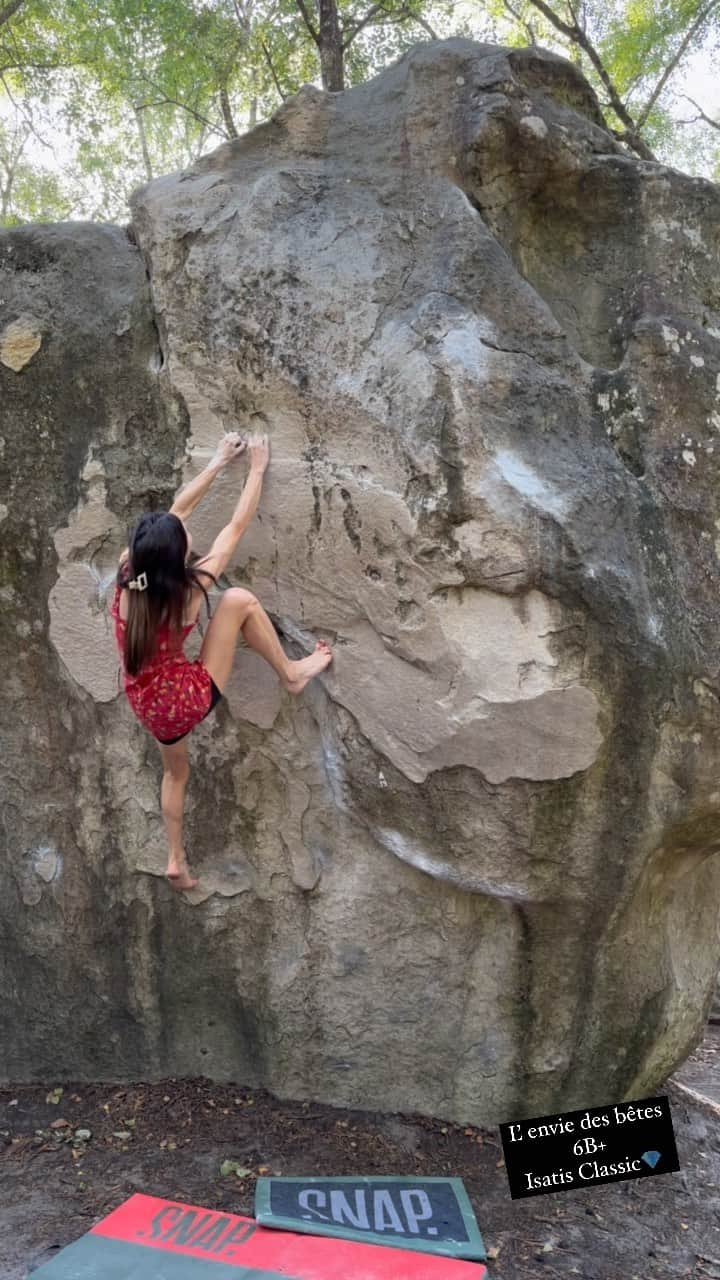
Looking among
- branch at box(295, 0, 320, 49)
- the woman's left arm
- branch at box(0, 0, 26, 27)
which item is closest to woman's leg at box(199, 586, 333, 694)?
the woman's left arm

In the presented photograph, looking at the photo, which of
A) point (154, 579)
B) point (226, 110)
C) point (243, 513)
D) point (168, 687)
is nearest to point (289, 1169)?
point (168, 687)

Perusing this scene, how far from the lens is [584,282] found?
2.79 meters

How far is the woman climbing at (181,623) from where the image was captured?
2393 mm

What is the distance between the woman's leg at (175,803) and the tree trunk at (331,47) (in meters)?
5.66

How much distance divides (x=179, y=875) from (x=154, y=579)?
0.87 m

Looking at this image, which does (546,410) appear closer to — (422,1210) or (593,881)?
(593,881)

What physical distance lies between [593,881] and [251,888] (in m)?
0.94

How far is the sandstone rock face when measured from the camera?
239 centimetres

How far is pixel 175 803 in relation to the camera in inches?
107

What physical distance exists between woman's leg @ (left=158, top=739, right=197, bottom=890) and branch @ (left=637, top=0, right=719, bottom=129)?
7.25 meters

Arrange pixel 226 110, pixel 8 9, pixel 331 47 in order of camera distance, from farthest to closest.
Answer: pixel 226 110, pixel 8 9, pixel 331 47

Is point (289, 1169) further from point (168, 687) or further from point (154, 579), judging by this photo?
point (154, 579)

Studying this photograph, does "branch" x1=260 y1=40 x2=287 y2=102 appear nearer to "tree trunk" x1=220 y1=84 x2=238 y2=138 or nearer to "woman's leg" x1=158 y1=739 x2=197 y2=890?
"tree trunk" x1=220 y1=84 x2=238 y2=138

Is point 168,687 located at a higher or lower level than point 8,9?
lower
